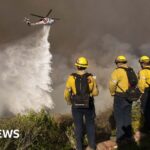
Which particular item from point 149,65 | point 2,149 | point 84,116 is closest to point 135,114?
point 149,65

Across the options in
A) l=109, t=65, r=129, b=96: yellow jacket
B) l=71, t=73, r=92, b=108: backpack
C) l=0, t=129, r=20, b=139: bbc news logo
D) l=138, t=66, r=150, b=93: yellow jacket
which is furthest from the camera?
l=138, t=66, r=150, b=93: yellow jacket

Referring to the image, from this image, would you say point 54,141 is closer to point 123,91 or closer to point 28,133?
point 28,133

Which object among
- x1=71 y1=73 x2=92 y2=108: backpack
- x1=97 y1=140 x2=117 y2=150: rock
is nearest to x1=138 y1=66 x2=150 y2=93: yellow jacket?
x1=97 y1=140 x2=117 y2=150: rock

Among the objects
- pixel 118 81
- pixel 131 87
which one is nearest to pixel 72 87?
pixel 118 81

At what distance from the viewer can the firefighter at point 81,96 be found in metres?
15.5

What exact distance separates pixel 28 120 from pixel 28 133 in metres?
1.11

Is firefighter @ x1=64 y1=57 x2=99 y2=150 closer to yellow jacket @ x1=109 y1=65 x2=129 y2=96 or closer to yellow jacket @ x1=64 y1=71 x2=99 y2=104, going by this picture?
yellow jacket @ x1=64 y1=71 x2=99 y2=104

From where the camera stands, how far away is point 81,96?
15516mm

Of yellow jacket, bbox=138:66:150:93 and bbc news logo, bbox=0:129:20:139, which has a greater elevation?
yellow jacket, bbox=138:66:150:93

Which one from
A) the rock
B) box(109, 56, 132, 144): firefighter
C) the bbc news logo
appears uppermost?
box(109, 56, 132, 144): firefighter

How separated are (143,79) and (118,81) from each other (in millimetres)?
1124

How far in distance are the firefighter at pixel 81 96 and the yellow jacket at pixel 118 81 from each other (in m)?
0.91

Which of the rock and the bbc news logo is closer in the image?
the bbc news logo

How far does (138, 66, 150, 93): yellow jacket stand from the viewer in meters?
17.1
